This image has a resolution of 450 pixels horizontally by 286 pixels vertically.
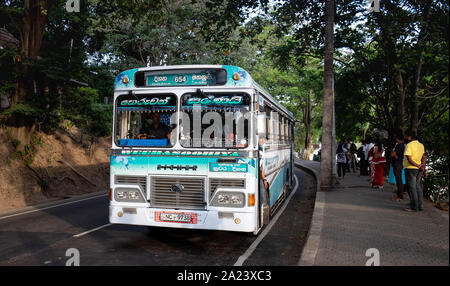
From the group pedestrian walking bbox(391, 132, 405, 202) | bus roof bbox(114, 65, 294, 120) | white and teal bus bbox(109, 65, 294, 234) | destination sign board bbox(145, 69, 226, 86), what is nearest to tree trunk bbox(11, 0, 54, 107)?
bus roof bbox(114, 65, 294, 120)

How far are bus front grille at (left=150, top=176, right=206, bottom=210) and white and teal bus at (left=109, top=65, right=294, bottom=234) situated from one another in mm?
17

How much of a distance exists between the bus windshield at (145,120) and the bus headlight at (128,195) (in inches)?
33.1

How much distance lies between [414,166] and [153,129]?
6505 millimetres

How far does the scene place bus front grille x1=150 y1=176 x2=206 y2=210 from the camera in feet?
23.4

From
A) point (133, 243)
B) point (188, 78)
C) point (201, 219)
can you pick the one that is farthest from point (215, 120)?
point (133, 243)

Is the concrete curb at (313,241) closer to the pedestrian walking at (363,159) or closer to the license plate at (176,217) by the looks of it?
the license plate at (176,217)

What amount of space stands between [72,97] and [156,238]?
11.4m

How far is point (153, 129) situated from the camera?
7.61 m

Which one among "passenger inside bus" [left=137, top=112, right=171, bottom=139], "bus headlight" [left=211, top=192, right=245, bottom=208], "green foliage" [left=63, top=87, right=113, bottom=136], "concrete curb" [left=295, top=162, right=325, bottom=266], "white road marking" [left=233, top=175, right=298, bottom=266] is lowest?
"white road marking" [left=233, top=175, right=298, bottom=266]

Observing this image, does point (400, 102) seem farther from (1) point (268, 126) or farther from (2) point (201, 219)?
(2) point (201, 219)

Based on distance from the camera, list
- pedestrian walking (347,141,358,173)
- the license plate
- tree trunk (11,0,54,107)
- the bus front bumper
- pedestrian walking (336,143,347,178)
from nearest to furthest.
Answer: the bus front bumper, the license plate, tree trunk (11,0,54,107), pedestrian walking (336,143,347,178), pedestrian walking (347,141,358,173)

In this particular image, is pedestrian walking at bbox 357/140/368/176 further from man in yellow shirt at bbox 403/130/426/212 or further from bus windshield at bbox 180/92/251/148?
bus windshield at bbox 180/92/251/148

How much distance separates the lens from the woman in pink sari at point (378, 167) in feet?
48.2
